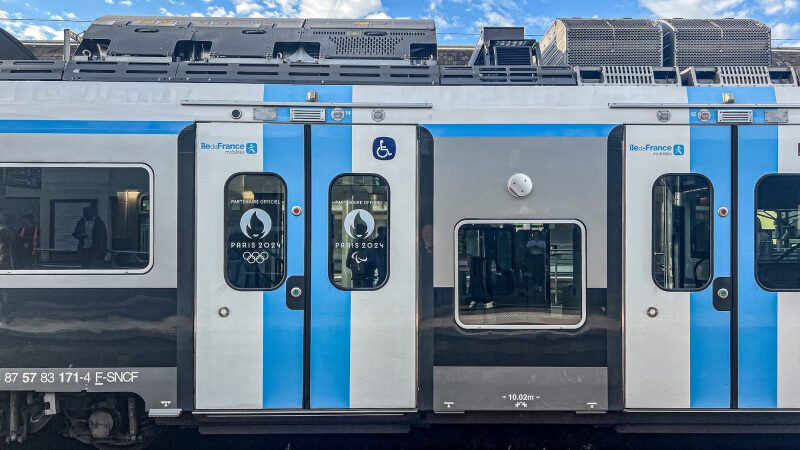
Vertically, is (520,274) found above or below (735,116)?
below

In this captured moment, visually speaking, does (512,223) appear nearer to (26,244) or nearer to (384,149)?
(384,149)

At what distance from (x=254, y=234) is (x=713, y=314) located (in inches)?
148

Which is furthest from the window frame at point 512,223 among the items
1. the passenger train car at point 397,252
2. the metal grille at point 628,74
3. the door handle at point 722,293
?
the metal grille at point 628,74

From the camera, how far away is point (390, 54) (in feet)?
15.0

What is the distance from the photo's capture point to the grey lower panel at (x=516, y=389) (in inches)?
158

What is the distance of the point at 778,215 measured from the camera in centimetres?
400

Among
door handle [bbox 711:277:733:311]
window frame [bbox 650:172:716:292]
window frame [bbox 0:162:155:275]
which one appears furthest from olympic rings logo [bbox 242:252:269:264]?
door handle [bbox 711:277:733:311]

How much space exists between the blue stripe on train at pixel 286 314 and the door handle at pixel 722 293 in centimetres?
335

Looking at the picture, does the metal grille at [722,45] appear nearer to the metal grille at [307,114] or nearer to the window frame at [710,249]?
the window frame at [710,249]

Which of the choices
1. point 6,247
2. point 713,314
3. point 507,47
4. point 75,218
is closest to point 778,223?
point 713,314

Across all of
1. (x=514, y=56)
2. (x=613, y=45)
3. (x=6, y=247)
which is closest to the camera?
(x=6, y=247)

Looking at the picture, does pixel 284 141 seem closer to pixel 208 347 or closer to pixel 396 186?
pixel 396 186

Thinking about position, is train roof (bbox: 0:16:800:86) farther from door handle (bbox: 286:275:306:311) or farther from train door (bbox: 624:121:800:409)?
door handle (bbox: 286:275:306:311)

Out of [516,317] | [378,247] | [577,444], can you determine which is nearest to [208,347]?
[378,247]
